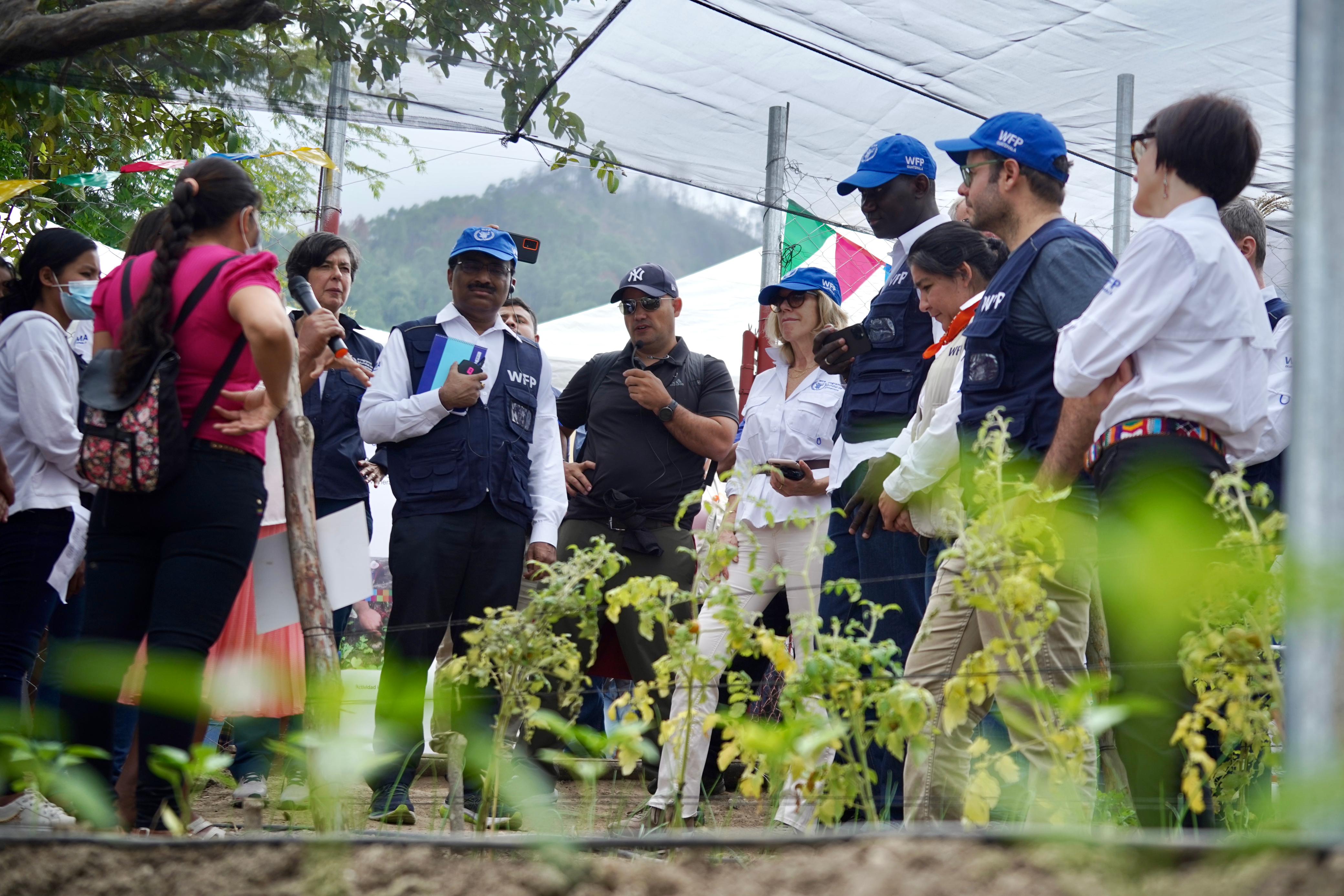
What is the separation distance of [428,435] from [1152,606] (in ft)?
7.59

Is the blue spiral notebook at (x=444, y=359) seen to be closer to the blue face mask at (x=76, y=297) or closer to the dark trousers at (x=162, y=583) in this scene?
the blue face mask at (x=76, y=297)

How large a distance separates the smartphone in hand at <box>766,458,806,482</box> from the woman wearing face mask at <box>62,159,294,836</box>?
1597 millimetres

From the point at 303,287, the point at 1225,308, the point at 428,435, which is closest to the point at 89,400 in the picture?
the point at 303,287

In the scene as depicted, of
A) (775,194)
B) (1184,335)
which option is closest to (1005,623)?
(1184,335)

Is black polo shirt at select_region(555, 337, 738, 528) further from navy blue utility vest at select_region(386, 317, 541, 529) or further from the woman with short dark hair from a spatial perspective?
the woman with short dark hair

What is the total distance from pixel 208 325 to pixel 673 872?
5.42 feet

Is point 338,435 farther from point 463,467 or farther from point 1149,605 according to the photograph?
point 1149,605

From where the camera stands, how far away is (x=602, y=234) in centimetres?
2581

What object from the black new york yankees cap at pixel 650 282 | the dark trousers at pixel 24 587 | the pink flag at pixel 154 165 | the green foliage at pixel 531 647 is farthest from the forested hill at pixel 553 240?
the green foliage at pixel 531 647

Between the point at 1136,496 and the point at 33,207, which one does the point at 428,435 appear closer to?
the point at 1136,496

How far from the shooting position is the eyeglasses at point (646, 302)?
4508 mm

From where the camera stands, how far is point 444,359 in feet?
12.9

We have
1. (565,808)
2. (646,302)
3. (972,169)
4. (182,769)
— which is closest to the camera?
(182,769)

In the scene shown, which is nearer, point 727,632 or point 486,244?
point 727,632
